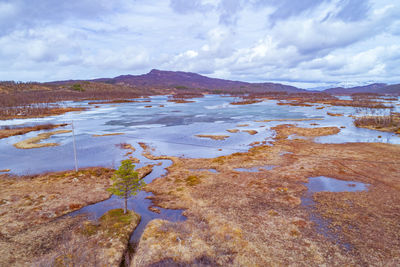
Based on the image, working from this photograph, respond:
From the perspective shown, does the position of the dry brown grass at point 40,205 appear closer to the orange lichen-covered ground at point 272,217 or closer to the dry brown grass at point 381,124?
the orange lichen-covered ground at point 272,217

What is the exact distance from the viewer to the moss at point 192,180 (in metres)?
25.4

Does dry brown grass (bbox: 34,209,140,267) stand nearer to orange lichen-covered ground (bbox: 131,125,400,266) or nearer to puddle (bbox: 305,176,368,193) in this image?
orange lichen-covered ground (bbox: 131,125,400,266)

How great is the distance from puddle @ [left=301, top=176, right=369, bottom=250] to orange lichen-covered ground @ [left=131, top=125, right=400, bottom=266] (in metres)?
0.39

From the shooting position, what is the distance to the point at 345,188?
24078 mm

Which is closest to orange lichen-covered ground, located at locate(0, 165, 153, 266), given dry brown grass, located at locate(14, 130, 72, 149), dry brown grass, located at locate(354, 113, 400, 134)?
dry brown grass, located at locate(14, 130, 72, 149)

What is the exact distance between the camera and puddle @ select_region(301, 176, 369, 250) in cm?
1614

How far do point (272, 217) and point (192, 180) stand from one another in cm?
1118

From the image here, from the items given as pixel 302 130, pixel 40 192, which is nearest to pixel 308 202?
pixel 40 192

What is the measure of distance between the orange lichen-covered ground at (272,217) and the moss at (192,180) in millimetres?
132

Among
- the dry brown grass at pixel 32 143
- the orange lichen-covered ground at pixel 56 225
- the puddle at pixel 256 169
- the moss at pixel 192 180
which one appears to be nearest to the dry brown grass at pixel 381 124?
the puddle at pixel 256 169

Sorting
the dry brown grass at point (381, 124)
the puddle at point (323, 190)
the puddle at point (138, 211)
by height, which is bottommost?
the puddle at point (138, 211)

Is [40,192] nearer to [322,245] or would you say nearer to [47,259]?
[47,259]

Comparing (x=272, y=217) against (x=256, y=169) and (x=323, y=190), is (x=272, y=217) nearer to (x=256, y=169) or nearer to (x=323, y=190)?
(x=323, y=190)

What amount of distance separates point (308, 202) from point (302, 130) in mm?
40658
